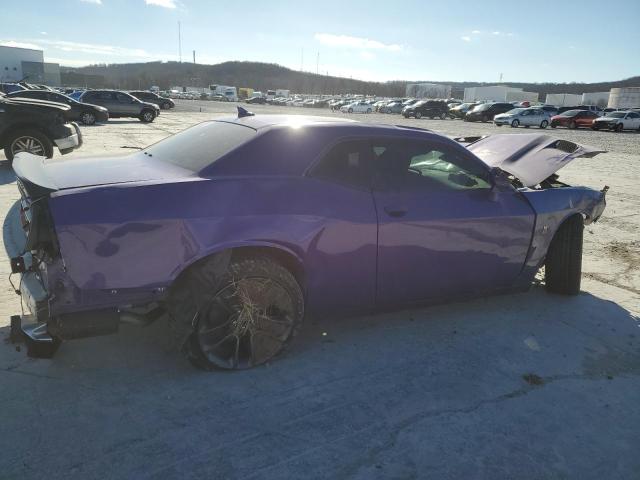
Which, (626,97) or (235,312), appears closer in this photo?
(235,312)

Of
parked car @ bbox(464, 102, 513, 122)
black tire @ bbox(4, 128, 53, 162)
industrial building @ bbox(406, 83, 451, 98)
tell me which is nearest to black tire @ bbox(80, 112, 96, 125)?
black tire @ bbox(4, 128, 53, 162)

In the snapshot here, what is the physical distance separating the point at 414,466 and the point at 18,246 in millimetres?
2624

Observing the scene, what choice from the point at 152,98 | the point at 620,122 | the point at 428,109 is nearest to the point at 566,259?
the point at 620,122

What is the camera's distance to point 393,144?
3545 millimetres

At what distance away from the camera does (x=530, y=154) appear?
15.5 feet

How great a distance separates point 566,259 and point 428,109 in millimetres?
39183

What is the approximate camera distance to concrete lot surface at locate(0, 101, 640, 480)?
2373 millimetres

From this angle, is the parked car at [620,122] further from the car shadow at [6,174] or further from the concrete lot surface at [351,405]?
the car shadow at [6,174]

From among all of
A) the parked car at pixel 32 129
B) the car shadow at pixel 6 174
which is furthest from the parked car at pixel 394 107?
the parked car at pixel 32 129

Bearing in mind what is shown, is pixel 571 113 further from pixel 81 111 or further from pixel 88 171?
pixel 88 171

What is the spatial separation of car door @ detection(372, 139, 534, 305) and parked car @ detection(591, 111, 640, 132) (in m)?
33.2

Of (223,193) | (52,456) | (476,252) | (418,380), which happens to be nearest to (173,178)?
(223,193)

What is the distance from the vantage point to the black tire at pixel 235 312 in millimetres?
2857

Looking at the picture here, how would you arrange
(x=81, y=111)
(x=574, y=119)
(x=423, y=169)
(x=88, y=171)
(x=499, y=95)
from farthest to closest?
(x=499, y=95) < (x=574, y=119) < (x=81, y=111) < (x=423, y=169) < (x=88, y=171)
